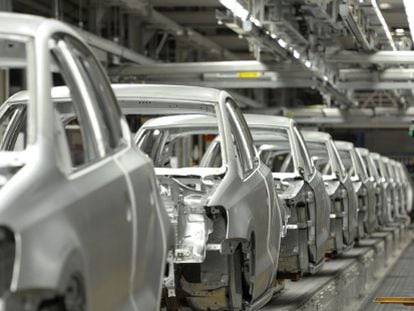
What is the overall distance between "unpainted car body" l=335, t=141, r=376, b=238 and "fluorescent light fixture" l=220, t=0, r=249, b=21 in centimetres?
453

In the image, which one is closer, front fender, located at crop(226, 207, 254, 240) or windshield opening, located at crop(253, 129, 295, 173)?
front fender, located at crop(226, 207, 254, 240)

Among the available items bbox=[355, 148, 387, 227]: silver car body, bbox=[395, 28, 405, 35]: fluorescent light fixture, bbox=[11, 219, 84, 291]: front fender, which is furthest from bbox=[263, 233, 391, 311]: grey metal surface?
bbox=[11, 219, 84, 291]: front fender

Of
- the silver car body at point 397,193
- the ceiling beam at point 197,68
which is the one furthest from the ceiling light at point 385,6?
the silver car body at point 397,193

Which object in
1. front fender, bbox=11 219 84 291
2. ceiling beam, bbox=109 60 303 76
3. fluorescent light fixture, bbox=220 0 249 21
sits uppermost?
fluorescent light fixture, bbox=220 0 249 21

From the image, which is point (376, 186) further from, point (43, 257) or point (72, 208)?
point (43, 257)

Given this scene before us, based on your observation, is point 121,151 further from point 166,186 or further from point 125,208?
point 166,186

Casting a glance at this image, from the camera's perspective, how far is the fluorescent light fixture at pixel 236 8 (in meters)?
15.5

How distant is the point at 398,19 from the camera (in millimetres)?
26281

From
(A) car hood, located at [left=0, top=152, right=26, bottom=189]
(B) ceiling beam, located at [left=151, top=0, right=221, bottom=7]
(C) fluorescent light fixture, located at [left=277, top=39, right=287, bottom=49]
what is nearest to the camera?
(A) car hood, located at [left=0, top=152, right=26, bottom=189]

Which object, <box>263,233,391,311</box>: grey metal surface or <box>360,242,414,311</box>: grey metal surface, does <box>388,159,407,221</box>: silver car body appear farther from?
<box>263,233,391,311</box>: grey metal surface

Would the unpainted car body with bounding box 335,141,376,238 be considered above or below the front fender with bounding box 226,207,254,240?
below

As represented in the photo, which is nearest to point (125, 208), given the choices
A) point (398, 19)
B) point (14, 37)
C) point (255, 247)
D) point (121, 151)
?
point (121, 151)

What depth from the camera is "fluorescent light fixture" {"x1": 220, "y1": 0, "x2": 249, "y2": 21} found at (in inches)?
612

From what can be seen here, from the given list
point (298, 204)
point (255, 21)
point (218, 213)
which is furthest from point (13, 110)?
point (255, 21)
